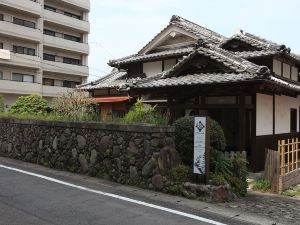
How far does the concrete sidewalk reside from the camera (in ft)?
22.2

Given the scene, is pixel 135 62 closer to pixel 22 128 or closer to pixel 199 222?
pixel 22 128

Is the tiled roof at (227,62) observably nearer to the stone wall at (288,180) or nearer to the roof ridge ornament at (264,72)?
the roof ridge ornament at (264,72)

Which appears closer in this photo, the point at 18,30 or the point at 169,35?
the point at 169,35

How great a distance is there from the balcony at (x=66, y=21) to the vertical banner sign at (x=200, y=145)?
36856 mm

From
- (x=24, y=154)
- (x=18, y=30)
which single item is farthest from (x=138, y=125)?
(x=18, y=30)

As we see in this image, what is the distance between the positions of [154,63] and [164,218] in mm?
15470

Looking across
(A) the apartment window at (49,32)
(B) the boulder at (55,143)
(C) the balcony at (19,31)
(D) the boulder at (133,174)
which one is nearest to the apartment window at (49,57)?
(A) the apartment window at (49,32)

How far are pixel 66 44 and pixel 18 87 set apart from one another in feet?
30.1

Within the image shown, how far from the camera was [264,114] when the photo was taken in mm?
13789

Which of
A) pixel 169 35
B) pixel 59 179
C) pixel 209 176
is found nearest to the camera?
pixel 209 176

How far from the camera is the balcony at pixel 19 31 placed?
35594 mm

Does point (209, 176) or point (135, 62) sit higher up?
point (135, 62)

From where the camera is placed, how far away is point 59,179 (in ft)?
31.8

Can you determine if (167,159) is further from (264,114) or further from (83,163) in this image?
(264,114)
